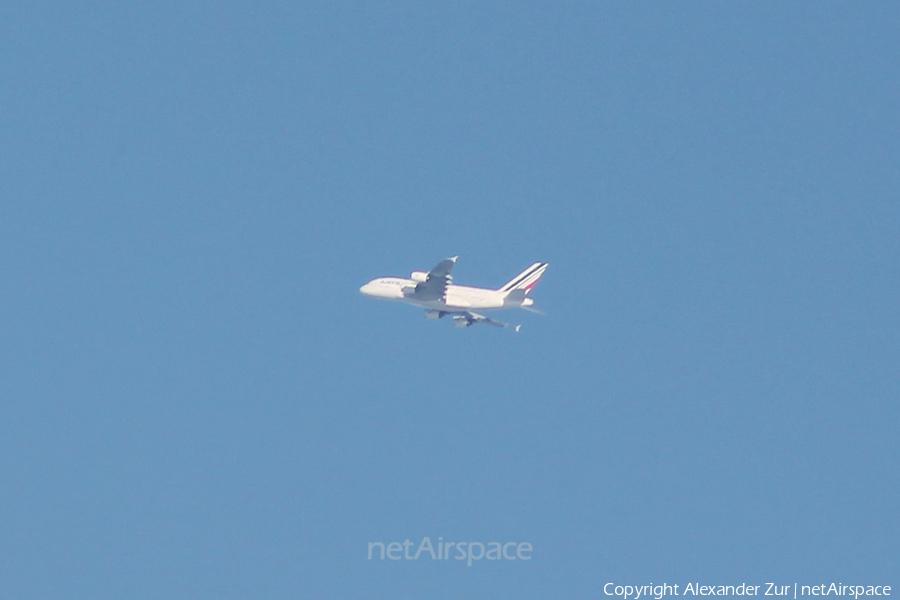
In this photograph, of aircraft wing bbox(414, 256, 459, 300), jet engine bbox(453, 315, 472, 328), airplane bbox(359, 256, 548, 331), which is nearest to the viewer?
aircraft wing bbox(414, 256, 459, 300)

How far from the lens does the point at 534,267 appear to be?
277 ft

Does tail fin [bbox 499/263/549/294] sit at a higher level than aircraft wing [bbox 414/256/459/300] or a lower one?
higher

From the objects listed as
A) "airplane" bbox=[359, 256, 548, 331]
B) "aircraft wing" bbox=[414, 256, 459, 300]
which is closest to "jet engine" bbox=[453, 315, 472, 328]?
"airplane" bbox=[359, 256, 548, 331]

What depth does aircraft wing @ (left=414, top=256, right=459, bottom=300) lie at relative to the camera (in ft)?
257

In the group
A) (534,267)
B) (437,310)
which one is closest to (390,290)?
(437,310)

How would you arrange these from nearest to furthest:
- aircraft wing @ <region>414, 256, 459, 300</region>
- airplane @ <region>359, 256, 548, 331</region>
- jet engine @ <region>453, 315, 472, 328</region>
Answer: aircraft wing @ <region>414, 256, 459, 300</region> → airplane @ <region>359, 256, 548, 331</region> → jet engine @ <region>453, 315, 472, 328</region>

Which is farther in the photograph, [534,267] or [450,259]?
[534,267]

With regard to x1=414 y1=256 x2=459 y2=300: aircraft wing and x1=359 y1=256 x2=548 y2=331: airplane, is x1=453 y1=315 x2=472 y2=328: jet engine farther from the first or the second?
x1=414 y1=256 x2=459 y2=300: aircraft wing

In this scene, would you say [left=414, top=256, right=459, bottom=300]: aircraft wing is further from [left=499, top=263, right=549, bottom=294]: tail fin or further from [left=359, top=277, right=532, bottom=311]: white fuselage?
[left=499, top=263, right=549, bottom=294]: tail fin

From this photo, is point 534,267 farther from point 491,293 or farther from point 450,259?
point 450,259

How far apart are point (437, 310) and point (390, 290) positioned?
12.8 ft

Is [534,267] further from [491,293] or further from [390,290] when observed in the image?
[390,290]

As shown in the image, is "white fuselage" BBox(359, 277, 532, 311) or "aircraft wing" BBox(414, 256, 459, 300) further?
"white fuselage" BBox(359, 277, 532, 311)

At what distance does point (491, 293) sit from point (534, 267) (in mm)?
3736
